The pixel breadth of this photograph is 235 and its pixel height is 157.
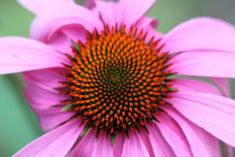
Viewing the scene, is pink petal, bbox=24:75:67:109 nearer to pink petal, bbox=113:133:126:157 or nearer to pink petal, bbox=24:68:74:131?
pink petal, bbox=24:68:74:131

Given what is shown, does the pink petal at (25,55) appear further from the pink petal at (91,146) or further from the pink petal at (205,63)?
the pink petal at (205,63)

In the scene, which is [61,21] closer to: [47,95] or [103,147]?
[47,95]

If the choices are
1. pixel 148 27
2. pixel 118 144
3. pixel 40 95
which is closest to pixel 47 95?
pixel 40 95

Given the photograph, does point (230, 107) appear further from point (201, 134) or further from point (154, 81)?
point (154, 81)

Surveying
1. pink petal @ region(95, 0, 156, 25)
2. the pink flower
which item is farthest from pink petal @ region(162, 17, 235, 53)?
pink petal @ region(95, 0, 156, 25)

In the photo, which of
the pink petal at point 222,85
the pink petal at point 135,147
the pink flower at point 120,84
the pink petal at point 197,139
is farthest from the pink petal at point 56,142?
the pink petal at point 222,85

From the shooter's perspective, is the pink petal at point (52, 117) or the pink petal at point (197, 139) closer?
the pink petal at point (197, 139)

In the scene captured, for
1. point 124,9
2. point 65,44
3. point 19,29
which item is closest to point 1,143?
point 19,29
